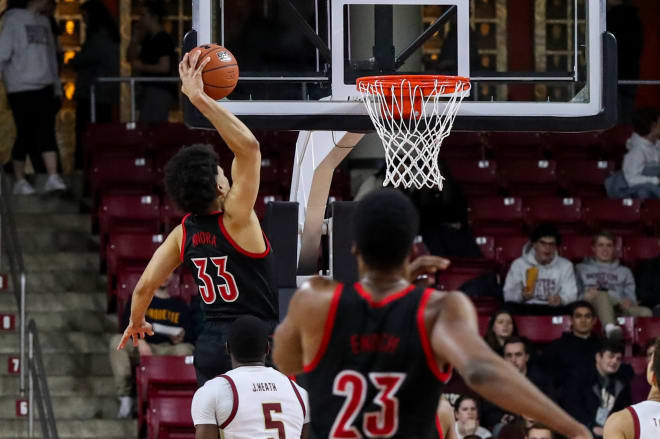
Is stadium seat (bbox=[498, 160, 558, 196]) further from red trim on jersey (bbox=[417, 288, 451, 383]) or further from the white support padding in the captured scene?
red trim on jersey (bbox=[417, 288, 451, 383])

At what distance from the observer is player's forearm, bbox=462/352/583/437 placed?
11.3 ft

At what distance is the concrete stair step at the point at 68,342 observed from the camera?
1115 cm

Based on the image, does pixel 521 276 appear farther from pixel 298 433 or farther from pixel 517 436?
pixel 298 433

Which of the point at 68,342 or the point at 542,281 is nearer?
the point at 542,281

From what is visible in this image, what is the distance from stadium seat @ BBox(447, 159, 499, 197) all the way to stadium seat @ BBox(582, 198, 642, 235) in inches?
38.0

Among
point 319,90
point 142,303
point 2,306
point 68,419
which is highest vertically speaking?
point 319,90

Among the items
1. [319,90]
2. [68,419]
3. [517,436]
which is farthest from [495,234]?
[319,90]

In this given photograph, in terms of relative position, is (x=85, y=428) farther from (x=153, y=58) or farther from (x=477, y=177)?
(x=153, y=58)

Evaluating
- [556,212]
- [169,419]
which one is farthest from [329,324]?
[556,212]

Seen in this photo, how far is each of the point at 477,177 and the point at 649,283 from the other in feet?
7.39

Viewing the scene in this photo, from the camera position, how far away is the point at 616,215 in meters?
12.4

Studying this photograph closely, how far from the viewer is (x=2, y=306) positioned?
11391 mm

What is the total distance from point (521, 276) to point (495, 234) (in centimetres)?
131

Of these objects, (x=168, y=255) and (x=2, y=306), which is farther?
(x=2, y=306)
